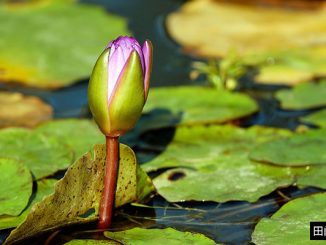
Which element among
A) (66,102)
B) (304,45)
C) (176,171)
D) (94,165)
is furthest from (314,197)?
(304,45)

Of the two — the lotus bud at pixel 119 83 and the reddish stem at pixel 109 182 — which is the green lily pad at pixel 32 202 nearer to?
the reddish stem at pixel 109 182

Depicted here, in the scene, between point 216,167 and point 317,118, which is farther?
point 317,118

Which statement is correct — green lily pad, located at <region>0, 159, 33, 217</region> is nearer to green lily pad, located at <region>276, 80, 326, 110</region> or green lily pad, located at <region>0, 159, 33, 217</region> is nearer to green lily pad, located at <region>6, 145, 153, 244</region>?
green lily pad, located at <region>6, 145, 153, 244</region>

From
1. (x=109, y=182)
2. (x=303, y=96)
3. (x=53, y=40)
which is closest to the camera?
(x=109, y=182)

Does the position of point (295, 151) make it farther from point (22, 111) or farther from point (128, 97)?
point (22, 111)

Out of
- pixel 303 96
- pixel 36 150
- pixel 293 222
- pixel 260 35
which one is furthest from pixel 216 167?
pixel 260 35
